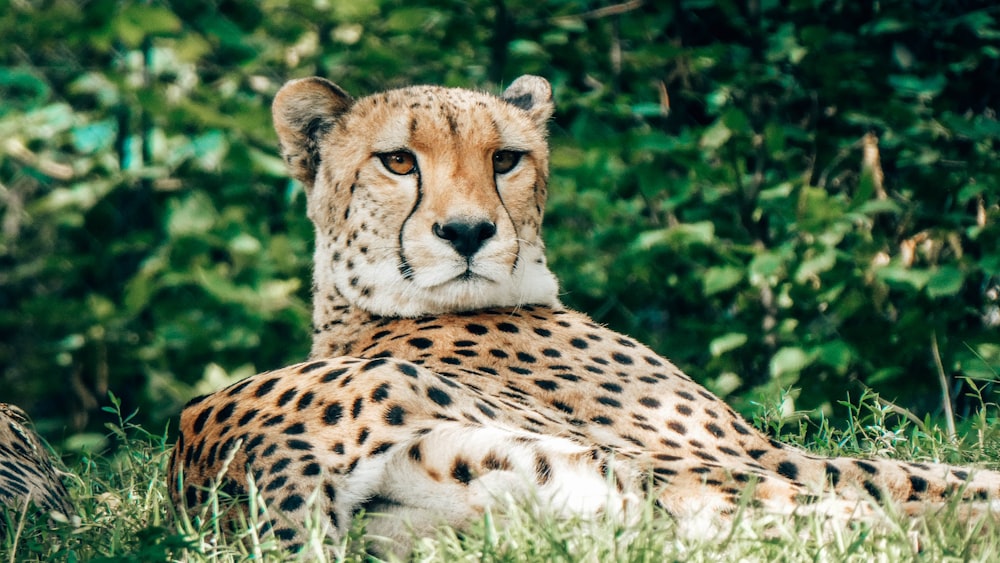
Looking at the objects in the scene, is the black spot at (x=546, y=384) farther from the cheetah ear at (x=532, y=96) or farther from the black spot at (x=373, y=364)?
the cheetah ear at (x=532, y=96)

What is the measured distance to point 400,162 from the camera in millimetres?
3189

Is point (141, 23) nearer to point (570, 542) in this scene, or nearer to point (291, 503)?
point (291, 503)

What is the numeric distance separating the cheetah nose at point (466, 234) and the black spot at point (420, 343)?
24cm

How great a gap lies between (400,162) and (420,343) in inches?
21.3

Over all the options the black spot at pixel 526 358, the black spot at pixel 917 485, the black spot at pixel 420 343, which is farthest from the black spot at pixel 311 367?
the black spot at pixel 917 485

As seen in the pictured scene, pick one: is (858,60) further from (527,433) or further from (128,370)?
(128,370)

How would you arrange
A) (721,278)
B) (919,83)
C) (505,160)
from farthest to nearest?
1. (721,278)
2. (919,83)
3. (505,160)

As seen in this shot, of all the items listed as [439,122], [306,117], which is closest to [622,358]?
[439,122]

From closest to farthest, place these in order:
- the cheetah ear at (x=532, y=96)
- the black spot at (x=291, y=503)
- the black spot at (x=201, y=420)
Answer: the black spot at (x=291, y=503)
the black spot at (x=201, y=420)
the cheetah ear at (x=532, y=96)

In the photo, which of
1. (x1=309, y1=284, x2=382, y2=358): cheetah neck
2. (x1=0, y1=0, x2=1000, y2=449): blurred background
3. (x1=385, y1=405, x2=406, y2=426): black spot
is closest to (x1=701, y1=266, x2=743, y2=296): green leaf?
(x1=0, y1=0, x2=1000, y2=449): blurred background

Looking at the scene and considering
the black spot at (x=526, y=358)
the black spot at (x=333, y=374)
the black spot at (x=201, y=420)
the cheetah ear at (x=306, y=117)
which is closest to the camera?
the black spot at (x=333, y=374)

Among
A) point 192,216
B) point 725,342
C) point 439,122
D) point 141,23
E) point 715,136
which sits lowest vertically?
point 725,342

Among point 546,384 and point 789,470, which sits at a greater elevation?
point 546,384

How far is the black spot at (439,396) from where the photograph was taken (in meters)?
2.30
